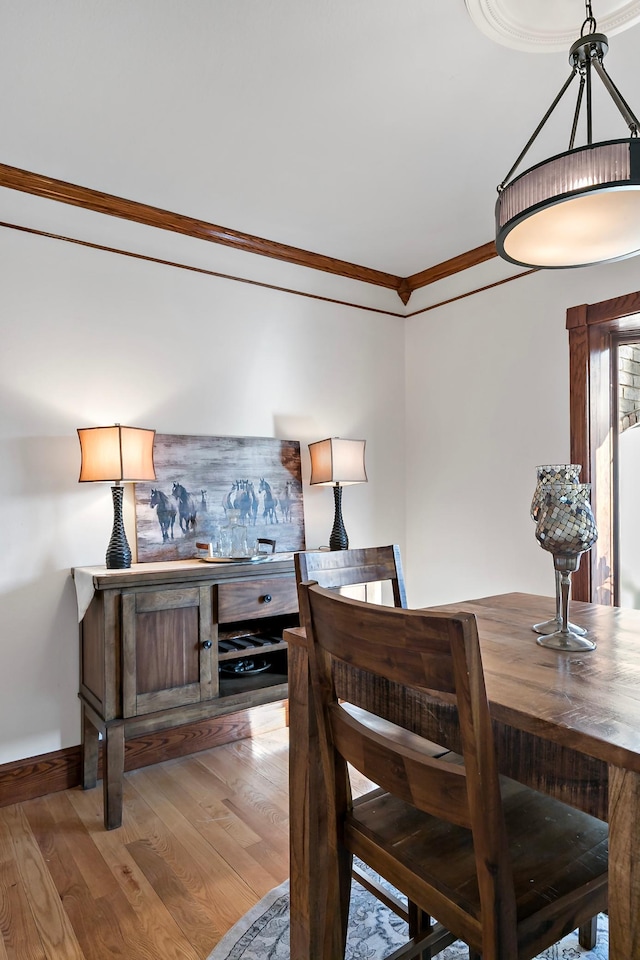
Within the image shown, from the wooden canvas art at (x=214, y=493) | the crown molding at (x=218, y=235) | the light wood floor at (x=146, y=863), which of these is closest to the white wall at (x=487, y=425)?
the crown molding at (x=218, y=235)

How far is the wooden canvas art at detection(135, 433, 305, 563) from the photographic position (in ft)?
8.98

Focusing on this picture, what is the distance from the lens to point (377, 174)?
2.53 m

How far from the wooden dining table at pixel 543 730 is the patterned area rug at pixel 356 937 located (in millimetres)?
296

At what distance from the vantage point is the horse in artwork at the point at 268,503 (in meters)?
3.09

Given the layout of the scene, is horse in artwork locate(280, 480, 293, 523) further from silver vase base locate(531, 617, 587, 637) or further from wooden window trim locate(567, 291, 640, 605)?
silver vase base locate(531, 617, 587, 637)

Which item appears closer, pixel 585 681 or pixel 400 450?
pixel 585 681

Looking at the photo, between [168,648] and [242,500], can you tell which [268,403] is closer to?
[242,500]

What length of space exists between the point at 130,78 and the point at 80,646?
2.19 metres

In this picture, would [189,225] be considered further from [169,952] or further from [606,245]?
[169,952]

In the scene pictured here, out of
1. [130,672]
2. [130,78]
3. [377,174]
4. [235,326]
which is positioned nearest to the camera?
[130,78]

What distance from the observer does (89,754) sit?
2.45 meters

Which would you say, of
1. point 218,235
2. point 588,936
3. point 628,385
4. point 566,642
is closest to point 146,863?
point 588,936

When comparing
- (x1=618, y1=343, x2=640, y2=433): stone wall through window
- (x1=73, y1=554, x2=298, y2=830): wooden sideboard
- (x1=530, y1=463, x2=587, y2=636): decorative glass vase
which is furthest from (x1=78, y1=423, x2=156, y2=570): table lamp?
(x1=618, y1=343, x2=640, y2=433): stone wall through window

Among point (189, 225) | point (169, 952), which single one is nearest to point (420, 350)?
point (189, 225)
